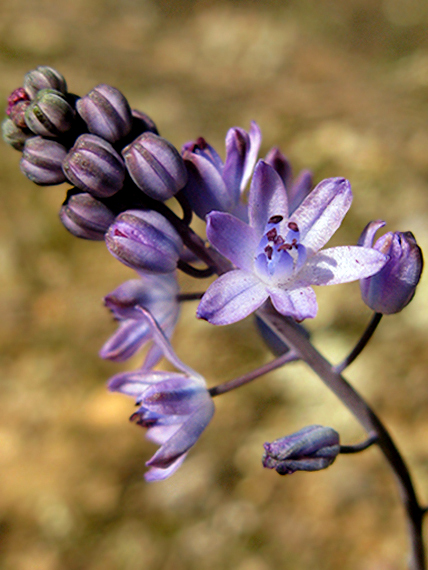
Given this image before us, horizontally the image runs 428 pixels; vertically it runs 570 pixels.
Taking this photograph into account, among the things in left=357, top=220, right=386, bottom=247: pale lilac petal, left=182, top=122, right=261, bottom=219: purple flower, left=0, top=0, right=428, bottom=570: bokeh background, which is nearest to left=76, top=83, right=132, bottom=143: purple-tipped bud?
left=182, top=122, right=261, bottom=219: purple flower

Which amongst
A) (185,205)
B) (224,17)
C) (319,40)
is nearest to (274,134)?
(319,40)

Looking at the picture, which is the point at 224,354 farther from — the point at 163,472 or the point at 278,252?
the point at 278,252

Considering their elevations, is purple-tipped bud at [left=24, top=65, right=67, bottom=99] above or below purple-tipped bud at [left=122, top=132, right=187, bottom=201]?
above

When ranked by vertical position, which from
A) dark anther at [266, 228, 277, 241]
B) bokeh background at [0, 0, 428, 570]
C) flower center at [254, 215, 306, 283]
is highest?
dark anther at [266, 228, 277, 241]

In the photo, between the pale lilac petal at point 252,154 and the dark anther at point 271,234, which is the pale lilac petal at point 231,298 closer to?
the dark anther at point 271,234

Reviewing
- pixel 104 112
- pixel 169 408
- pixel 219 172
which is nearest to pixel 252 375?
pixel 169 408

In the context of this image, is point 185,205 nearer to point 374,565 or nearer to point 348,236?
point 374,565

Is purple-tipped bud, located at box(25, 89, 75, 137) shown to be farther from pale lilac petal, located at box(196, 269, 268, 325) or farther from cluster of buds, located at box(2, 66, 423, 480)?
pale lilac petal, located at box(196, 269, 268, 325)
